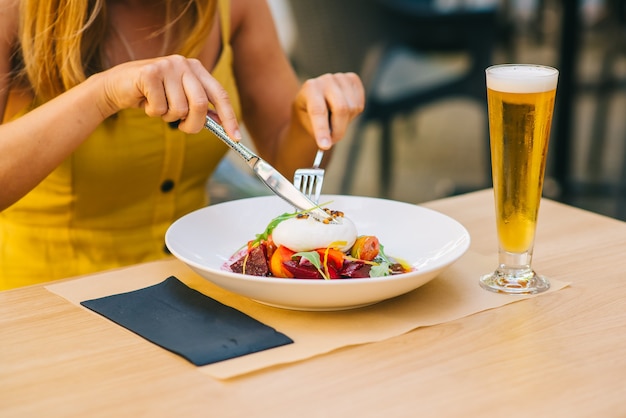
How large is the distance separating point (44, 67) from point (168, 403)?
0.76m

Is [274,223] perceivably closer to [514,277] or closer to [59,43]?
[514,277]

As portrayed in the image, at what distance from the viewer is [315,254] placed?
87 cm

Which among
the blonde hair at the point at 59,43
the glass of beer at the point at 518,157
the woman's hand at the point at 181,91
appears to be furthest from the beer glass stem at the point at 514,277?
the blonde hair at the point at 59,43

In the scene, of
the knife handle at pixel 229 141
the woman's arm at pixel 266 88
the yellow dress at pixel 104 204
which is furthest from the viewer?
the woman's arm at pixel 266 88

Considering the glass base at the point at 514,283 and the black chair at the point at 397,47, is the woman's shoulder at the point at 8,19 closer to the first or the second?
the glass base at the point at 514,283

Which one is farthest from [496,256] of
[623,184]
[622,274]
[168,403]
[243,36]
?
[623,184]

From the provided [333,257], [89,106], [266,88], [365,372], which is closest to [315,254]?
[333,257]

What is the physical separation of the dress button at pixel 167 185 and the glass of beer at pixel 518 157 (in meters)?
0.68

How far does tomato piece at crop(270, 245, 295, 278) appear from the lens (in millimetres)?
885

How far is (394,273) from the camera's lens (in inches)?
35.4

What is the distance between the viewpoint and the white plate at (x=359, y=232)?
82 cm

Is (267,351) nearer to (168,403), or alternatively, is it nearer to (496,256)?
(168,403)

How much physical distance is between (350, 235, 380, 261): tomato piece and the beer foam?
21cm

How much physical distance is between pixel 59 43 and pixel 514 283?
2.49 feet
